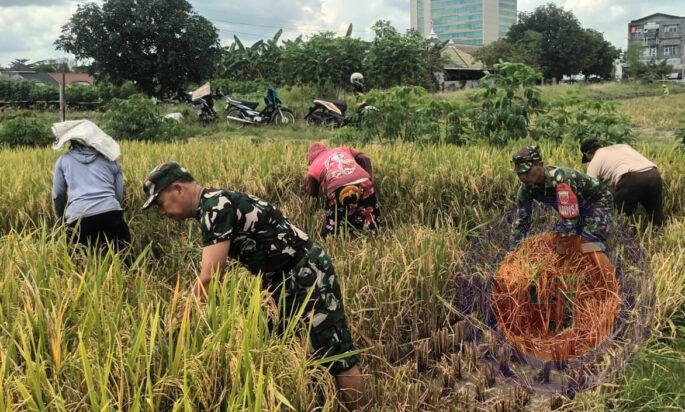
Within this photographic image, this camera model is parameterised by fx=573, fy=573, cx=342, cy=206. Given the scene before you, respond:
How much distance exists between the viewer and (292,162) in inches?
216

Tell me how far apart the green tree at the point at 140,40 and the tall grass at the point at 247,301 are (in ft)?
51.2

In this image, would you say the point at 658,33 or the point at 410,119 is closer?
the point at 410,119

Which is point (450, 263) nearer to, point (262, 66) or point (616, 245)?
point (616, 245)

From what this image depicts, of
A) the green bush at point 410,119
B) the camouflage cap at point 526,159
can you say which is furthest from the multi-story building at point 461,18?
the camouflage cap at point 526,159

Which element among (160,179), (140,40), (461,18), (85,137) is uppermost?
(461,18)

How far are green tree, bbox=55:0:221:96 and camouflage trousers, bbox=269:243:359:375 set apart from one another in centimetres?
2025

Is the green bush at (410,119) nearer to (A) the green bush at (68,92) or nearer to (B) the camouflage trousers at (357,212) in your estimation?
(B) the camouflage trousers at (357,212)

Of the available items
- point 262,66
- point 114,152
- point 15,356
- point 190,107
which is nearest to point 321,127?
point 190,107

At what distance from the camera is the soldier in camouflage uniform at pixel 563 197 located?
3.51 m

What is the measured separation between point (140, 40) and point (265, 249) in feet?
70.1

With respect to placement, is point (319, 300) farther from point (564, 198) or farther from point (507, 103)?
point (507, 103)

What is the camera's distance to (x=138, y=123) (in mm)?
9539

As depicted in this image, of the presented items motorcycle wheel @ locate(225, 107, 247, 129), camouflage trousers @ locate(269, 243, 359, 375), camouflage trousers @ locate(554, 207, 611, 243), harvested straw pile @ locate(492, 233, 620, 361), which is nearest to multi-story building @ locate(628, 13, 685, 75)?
motorcycle wheel @ locate(225, 107, 247, 129)

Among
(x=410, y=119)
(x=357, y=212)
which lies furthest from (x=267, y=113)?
(x=357, y=212)
